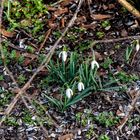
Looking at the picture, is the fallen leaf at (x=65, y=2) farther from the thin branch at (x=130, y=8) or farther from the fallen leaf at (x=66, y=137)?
the fallen leaf at (x=66, y=137)

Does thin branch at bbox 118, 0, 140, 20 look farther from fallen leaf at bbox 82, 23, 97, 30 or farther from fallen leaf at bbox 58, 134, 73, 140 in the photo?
fallen leaf at bbox 58, 134, 73, 140

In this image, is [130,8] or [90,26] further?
[90,26]

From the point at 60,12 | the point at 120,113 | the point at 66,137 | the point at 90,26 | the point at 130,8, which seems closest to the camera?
the point at 66,137

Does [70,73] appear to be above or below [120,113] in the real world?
above

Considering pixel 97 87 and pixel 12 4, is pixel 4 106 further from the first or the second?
pixel 12 4

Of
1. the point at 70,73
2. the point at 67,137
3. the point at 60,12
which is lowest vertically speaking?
the point at 67,137

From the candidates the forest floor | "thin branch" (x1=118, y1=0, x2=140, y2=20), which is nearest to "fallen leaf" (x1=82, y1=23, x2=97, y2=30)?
the forest floor

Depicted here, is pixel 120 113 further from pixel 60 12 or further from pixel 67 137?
pixel 60 12

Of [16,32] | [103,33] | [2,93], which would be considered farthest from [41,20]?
[2,93]

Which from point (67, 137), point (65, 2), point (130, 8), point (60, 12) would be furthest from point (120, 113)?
point (65, 2)

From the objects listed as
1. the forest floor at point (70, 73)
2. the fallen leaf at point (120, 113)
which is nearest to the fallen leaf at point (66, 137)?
the forest floor at point (70, 73)
